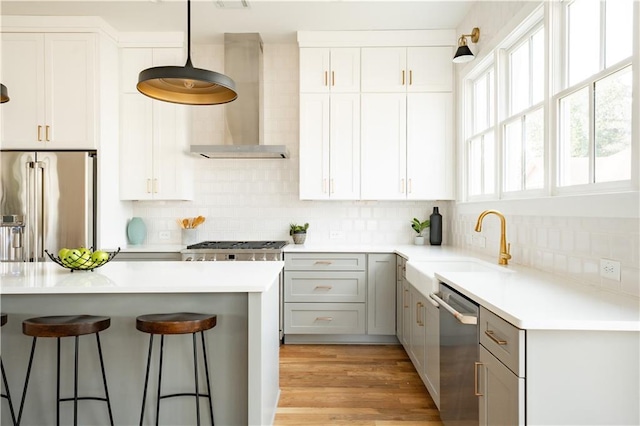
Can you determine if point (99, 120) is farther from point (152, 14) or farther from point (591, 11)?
point (591, 11)

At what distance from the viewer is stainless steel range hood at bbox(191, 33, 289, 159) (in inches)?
166

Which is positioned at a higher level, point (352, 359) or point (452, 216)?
point (452, 216)

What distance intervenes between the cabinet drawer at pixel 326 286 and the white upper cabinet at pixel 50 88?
87.8 inches

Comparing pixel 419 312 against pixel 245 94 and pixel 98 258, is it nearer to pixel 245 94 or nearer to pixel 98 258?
→ pixel 98 258

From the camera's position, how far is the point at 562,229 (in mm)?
2281

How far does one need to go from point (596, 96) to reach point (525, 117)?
82cm

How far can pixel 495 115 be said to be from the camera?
323 cm

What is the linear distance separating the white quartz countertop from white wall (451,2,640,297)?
154cm

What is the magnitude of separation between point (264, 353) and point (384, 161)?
2.53 m

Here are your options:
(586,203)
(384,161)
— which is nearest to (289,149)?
(384,161)

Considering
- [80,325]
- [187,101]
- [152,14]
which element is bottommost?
[80,325]

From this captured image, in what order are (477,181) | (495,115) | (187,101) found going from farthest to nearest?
1. (477,181)
2. (495,115)
3. (187,101)

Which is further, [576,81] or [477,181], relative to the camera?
[477,181]

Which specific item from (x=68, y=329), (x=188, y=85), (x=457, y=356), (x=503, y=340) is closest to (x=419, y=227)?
(x=457, y=356)
